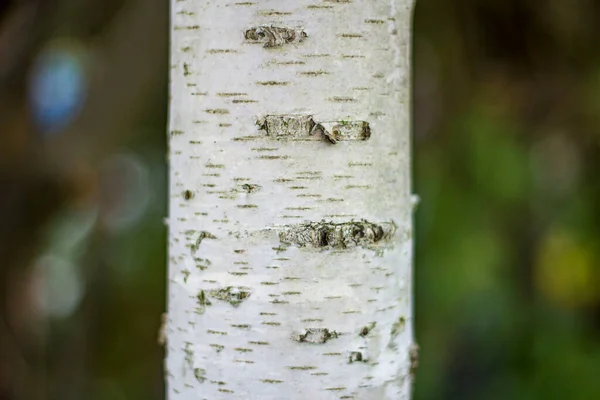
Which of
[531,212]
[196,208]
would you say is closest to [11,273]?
[531,212]

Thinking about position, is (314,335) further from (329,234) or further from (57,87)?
(57,87)

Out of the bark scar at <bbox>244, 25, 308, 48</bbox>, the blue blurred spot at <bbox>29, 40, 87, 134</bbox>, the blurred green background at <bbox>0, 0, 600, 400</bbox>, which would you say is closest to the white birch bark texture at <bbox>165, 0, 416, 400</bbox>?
the bark scar at <bbox>244, 25, 308, 48</bbox>

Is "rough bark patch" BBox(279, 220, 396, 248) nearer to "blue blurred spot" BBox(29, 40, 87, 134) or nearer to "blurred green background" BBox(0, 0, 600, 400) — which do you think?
"blurred green background" BBox(0, 0, 600, 400)

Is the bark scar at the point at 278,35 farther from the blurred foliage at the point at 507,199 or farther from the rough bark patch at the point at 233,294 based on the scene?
the blurred foliage at the point at 507,199

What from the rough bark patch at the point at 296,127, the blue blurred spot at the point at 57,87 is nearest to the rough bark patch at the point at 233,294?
the rough bark patch at the point at 296,127

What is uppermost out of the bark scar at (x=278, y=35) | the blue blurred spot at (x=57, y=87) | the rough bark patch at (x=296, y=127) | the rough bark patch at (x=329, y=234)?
the blue blurred spot at (x=57, y=87)

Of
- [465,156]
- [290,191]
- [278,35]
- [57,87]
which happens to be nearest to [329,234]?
[290,191]

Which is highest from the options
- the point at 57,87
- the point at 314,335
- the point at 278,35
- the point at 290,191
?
the point at 57,87
